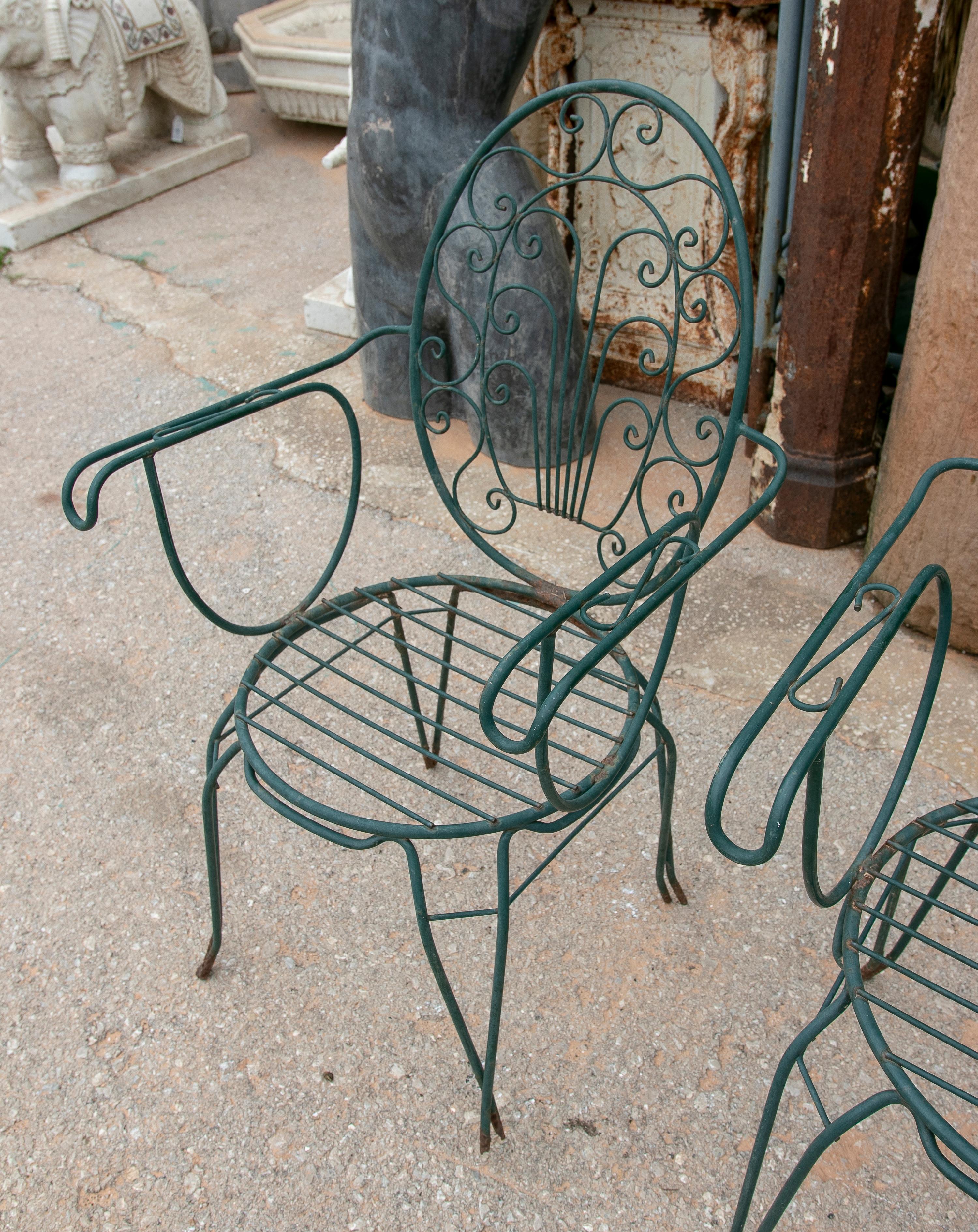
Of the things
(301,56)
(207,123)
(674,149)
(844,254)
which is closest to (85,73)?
(207,123)

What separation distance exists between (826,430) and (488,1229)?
69.3 inches

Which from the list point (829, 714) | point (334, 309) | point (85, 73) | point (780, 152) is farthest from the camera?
point (85, 73)

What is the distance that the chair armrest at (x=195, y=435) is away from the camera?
1.39 metres

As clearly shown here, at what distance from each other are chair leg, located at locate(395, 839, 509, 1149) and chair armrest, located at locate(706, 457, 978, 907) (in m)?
0.35

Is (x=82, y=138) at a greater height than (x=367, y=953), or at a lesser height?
greater

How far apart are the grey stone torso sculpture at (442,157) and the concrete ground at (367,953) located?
0.42 metres

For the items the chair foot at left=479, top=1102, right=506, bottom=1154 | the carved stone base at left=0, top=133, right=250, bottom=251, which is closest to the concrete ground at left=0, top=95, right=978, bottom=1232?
the chair foot at left=479, top=1102, right=506, bottom=1154

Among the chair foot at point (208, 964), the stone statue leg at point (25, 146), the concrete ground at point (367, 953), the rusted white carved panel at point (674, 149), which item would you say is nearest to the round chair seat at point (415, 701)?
the concrete ground at point (367, 953)

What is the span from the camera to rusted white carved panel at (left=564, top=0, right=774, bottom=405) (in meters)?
2.67

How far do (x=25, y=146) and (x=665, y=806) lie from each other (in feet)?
13.4

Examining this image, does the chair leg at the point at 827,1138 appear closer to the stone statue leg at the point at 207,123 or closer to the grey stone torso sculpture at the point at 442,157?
the grey stone torso sculpture at the point at 442,157

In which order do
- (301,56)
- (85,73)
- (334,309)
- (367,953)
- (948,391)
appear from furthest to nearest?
(301,56)
(85,73)
(334,309)
(948,391)
(367,953)

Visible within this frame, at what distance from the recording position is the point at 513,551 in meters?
Answer: 2.64

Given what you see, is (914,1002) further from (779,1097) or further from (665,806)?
(779,1097)
